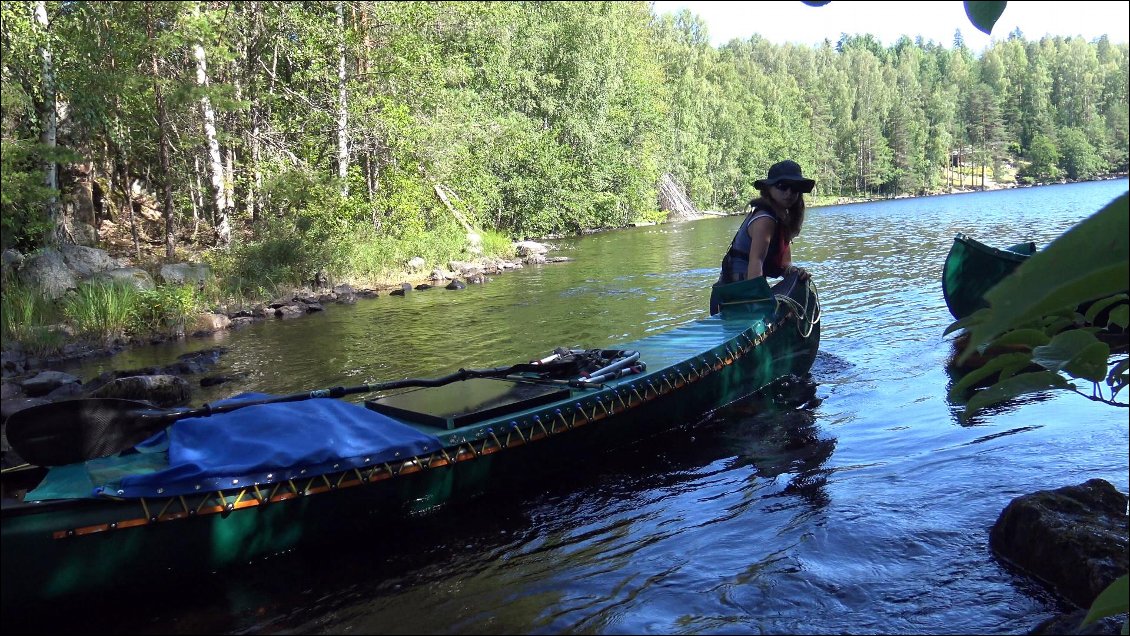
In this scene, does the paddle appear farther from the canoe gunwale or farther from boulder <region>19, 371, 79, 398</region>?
boulder <region>19, 371, 79, 398</region>

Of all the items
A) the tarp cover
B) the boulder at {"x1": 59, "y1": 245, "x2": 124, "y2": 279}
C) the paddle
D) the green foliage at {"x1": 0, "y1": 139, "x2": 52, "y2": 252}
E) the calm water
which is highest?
the green foliage at {"x1": 0, "y1": 139, "x2": 52, "y2": 252}

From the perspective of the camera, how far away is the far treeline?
18250 mm

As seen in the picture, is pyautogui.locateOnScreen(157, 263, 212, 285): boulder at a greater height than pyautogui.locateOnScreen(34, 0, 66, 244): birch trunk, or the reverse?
pyautogui.locateOnScreen(34, 0, 66, 244): birch trunk

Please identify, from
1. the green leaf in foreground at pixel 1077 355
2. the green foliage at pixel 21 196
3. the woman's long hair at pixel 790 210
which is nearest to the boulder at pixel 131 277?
the green foliage at pixel 21 196

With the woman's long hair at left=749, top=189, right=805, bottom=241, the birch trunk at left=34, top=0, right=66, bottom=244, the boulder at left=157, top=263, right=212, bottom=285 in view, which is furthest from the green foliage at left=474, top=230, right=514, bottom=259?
the woman's long hair at left=749, top=189, right=805, bottom=241

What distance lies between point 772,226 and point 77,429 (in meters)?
6.57

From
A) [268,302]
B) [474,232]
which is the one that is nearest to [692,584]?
[268,302]

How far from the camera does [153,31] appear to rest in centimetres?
1853

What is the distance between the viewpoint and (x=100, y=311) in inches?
591

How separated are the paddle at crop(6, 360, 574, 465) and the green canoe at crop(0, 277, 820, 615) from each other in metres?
0.02

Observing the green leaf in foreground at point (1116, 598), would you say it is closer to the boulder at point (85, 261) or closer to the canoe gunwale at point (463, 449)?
the canoe gunwale at point (463, 449)

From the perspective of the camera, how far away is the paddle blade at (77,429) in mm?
4656

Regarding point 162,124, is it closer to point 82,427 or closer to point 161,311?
point 161,311

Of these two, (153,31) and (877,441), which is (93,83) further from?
(877,441)
